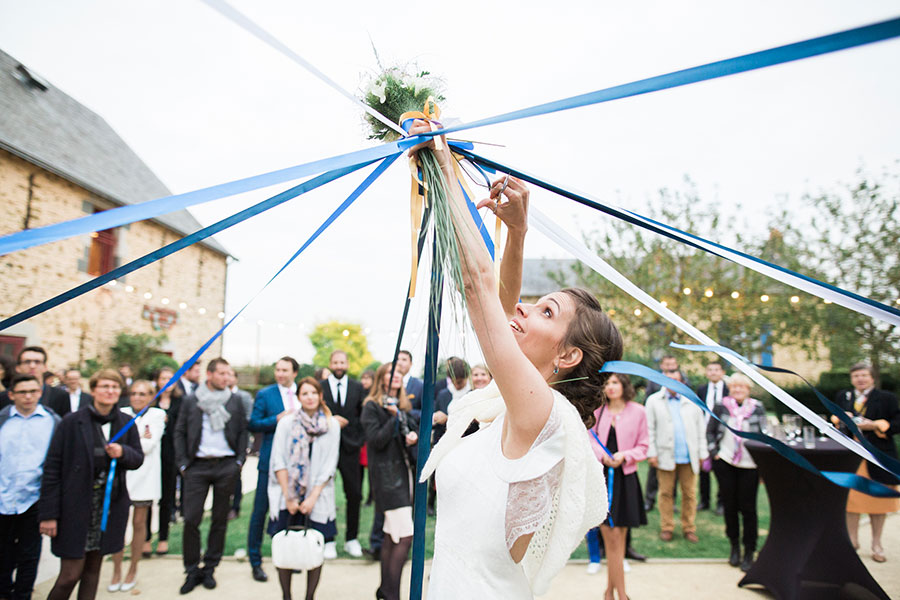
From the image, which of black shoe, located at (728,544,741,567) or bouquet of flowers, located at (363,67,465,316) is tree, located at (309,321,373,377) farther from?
bouquet of flowers, located at (363,67,465,316)

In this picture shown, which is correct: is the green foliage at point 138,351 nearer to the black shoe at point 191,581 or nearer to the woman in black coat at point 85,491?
the black shoe at point 191,581

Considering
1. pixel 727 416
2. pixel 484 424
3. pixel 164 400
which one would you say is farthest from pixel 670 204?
pixel 484 424

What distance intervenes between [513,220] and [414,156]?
1.23ft

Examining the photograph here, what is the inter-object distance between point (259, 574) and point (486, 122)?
516 centimetres

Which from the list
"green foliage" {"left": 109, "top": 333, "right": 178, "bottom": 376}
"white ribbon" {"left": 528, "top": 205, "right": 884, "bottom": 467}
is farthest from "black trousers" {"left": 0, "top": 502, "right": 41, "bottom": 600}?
"green foliage" {"left": 109, "top": 333, "right": 178, "bottom": 376}

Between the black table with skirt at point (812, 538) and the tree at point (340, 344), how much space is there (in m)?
36.3

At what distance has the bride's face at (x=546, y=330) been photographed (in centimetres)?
169

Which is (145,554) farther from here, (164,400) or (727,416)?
(727,416)

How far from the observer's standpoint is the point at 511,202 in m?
1.65

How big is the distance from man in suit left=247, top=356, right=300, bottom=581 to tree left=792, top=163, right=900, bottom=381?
13.7 metres

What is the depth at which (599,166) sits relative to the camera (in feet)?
7.71

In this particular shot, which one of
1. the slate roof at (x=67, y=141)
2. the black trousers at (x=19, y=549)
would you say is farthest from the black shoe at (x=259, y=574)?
the slate roof at (x=67, y=141)

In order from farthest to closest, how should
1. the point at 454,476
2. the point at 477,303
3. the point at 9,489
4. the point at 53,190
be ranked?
1. the point at 53,190
2. the point at 9,489
3. the point at 454,476
4. the point at 477,303

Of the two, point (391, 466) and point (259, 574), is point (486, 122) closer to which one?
point (391, 466)
